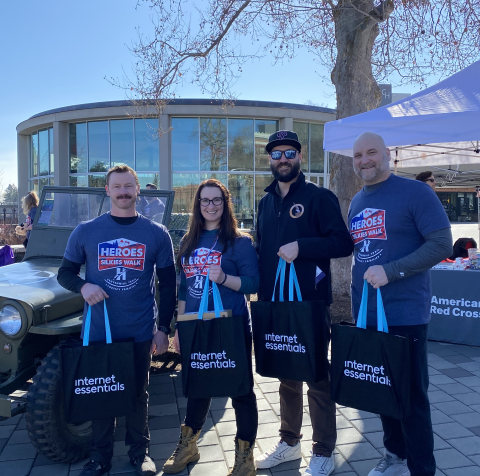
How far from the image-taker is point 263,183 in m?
18.4

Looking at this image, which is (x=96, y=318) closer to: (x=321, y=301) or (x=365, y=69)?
(x=321, y=301)

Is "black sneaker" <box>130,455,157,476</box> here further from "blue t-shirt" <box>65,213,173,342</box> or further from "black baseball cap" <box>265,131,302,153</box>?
"black baseball cap" <box>265,131,302,153</box>

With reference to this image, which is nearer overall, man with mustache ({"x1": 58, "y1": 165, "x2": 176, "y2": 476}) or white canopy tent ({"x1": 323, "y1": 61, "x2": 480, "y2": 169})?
man with mustache ({"x1": 58, "y1": 165, "x2": 176, "y2": 476})

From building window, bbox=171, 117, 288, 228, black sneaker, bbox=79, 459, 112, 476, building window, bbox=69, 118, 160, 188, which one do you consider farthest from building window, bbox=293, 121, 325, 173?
black sneaker, bbox=79, 459, 112, 476

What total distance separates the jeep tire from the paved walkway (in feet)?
0.43

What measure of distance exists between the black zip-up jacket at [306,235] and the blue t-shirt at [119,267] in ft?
2.28

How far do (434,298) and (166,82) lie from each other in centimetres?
675

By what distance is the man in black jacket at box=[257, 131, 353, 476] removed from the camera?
96.1 inches

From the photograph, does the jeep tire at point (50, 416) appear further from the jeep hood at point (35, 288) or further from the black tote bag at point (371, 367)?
the black tote bag at point (371, 367)

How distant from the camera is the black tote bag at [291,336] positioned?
2334mm

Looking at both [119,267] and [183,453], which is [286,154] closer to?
[119,267]

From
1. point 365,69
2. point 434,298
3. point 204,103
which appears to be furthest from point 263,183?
point 434,298

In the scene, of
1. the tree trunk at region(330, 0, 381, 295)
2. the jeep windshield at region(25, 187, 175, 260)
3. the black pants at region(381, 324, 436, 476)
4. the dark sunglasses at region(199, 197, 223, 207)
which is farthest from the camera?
the tree trunk at region(330, 0, 381, 295)

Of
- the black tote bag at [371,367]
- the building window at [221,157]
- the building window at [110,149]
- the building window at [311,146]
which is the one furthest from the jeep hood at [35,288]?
the building window at [311,146]
